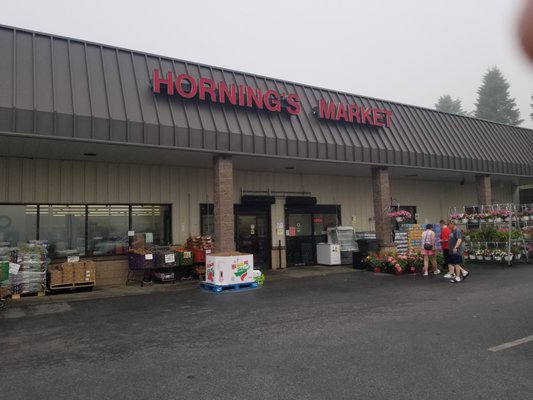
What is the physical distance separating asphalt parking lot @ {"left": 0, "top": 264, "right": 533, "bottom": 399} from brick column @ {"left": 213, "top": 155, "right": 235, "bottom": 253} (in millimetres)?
2182

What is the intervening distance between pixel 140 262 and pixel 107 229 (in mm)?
2065

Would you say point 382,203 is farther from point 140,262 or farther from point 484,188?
point 140,262

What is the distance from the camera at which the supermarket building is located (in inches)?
433

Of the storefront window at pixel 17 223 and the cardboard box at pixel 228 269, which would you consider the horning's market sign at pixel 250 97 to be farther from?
the storefront window at pixel 17 223

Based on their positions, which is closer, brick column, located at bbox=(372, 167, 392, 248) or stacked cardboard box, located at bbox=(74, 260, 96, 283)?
stacked cardboard box, located at bbox=(74, 260, 96, 283)

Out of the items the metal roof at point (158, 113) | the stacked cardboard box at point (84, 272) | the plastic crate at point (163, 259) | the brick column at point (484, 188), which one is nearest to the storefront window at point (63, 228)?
the stacked cardboard box at point (84, 272)

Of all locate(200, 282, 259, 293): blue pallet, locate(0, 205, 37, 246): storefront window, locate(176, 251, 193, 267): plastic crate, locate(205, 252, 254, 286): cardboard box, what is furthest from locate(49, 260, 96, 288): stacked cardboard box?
locate(205, 252, 254, 286): cardboard box

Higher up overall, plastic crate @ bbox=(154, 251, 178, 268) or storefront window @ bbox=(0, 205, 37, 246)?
storefront window @ bbox=(0, 205, 37, 246)

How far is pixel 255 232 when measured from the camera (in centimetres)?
1708

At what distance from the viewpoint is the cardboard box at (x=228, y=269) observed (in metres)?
11.8

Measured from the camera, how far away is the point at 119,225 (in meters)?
14.4

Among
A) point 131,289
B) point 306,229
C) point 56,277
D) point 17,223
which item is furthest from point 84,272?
point 306,229

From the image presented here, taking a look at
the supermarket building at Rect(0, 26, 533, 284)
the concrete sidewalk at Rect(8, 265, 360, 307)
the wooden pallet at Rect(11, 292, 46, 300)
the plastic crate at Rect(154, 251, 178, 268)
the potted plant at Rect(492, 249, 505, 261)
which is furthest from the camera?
the potted plant at Rect(492, 249, 505, 261)

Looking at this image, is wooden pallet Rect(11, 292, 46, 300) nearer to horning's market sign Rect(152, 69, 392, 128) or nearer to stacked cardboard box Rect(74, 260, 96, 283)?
stacked cardboard box Rect(74, 260, 96, 283)
